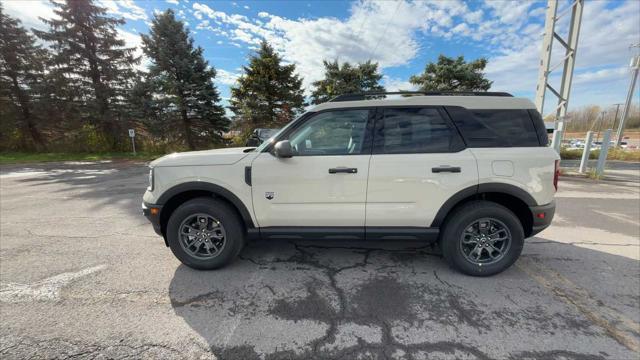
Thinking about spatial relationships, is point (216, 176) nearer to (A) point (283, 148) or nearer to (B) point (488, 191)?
(A) point (283, 148)

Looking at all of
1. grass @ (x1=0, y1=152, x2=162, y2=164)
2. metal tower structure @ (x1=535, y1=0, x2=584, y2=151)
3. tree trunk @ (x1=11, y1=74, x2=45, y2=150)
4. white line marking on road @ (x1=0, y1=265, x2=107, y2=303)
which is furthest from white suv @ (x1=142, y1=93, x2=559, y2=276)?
tree trunk @ (x1=11, y1=74, x2=45, y2=150)

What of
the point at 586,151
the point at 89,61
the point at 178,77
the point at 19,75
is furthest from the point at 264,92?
the point at 586,151

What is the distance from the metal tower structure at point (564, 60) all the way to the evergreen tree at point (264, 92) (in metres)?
17.7

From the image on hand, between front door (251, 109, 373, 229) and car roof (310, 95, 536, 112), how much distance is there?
9cm

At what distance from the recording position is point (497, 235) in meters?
2.89

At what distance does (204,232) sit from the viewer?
3.01 meters

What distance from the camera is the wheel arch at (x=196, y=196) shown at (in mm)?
2852

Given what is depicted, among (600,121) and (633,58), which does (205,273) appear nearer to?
(633,58)

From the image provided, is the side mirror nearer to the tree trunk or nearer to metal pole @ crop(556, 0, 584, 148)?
metal pole @ crop(556, 0, 584, 148)

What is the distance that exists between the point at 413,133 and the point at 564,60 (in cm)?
1017

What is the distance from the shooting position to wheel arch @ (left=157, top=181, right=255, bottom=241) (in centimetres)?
285

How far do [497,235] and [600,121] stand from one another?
2827 inches

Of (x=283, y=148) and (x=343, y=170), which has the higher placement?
(x=283, y=148)

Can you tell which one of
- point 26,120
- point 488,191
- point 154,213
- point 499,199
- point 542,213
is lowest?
point 154,213
